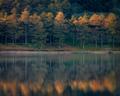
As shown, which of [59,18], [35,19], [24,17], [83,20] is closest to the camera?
[35,19]

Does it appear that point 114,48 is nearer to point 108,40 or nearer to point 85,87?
point 108,40

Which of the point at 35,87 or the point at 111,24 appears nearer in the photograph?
the point at 35,87

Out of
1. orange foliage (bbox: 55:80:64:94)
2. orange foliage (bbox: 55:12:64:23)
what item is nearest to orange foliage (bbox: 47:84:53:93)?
orange foliage (bbox: 55:80:64:94)

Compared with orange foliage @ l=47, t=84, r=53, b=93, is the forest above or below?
above

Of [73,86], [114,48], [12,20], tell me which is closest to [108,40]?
[114,48]

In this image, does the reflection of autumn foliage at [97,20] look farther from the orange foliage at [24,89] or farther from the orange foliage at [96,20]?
the orange foliage at [24,89]

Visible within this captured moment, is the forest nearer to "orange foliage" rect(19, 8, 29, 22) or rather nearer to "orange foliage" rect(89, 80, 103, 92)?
"orange foliage" rect(19, 8, 29, 22)

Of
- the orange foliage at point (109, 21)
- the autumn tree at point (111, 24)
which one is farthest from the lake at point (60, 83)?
the orange foliage at point (109, 21)

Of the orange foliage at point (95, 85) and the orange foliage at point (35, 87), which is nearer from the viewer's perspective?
the orange foliage at point (35, 87)

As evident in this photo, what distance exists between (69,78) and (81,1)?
6641 centimetres

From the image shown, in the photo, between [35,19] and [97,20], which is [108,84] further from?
[97,20]

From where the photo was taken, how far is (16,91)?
2475 cm

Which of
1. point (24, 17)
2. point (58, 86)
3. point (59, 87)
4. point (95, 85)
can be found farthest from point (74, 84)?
point (24, 17)

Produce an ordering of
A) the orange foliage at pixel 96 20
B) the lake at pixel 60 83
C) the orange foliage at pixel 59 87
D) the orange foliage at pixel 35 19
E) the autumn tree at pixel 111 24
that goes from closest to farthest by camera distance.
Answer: the lake at pixel 60 83 → the orange foliage at pixel 59 87 → the orange foliage at pixel 35 19 → the autumn tree at pixel 111 24 → the orange foliage at pixel 96 20
